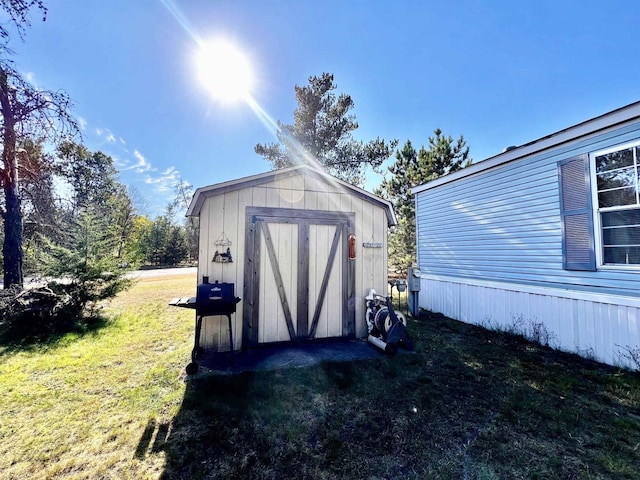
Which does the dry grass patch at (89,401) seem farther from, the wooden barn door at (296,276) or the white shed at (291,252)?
the wooden barn door at (296,276)

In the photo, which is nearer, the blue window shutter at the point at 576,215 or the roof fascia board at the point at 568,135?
the roof fascia board at the point at 568,135

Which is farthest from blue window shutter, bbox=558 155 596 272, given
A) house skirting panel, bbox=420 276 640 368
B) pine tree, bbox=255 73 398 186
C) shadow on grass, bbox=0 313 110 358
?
pine tree, bbox=255 73 398 186

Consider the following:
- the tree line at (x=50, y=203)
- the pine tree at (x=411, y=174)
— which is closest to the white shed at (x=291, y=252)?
the tree line at (x=50, y=203)

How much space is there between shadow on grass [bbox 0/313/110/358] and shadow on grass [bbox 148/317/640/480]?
135 inches

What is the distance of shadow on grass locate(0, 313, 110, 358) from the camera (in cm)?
441

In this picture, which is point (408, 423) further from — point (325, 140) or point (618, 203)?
point (325, 140)

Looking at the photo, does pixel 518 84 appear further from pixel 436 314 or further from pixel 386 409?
pixel 386 409

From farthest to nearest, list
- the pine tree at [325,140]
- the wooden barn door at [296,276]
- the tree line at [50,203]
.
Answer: the pine tree at [325,140], the tree line at [50,203], the wooden barn door at [296,276]

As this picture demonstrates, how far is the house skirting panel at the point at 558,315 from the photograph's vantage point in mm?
3666

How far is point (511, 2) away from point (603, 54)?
2560 millimetres

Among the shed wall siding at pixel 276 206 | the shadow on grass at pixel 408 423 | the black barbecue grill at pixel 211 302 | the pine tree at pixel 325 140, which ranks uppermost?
the pine tree at pixel 325 140

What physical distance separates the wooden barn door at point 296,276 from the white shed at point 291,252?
0.02m

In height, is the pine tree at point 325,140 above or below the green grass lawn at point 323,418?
above

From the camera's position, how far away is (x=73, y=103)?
5781mm
